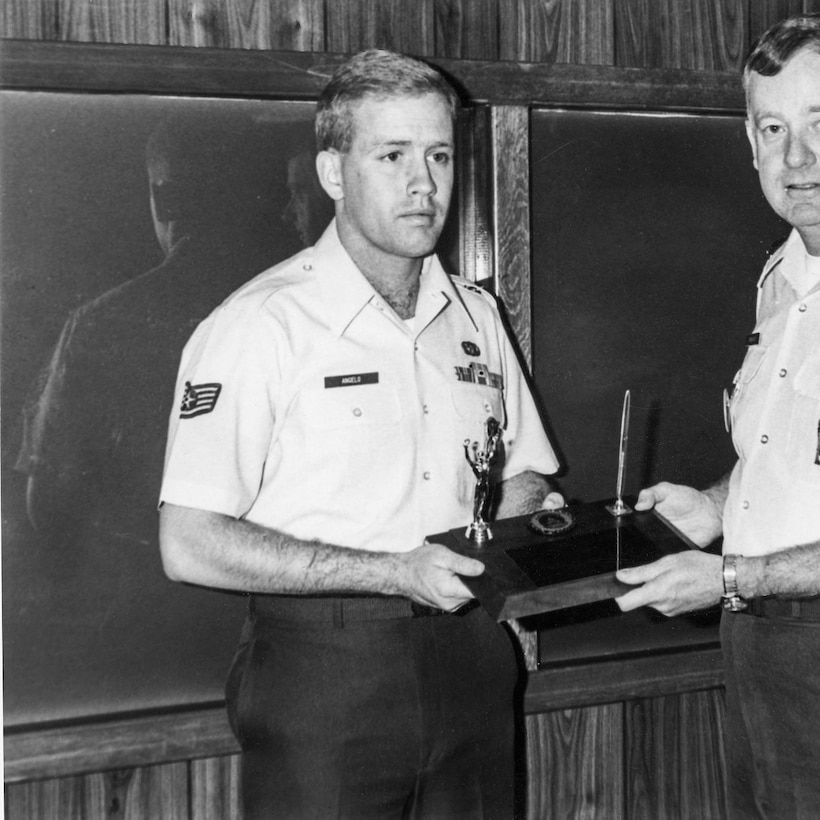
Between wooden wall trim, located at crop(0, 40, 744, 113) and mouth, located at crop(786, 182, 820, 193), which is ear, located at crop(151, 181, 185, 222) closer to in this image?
wooden wall trim, located at crop(0, 40, 744, 113)

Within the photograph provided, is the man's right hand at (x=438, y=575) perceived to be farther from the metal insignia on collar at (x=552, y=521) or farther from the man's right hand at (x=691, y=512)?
the man's right hand at (x=691, y=512)

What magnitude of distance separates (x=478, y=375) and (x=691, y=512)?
59 cm

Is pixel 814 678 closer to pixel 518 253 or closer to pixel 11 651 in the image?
pixel 518 253

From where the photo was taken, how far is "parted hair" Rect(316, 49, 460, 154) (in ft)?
5.99

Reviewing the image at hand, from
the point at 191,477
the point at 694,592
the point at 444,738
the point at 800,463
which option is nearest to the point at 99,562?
the point at 191,477

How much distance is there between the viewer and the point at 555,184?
87.4 inches

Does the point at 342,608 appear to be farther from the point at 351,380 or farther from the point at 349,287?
the point at 349,287

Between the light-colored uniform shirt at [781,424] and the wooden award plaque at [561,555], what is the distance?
240mm

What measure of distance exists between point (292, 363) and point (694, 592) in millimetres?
884

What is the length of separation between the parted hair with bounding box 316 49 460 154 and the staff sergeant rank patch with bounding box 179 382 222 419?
57 centimetres

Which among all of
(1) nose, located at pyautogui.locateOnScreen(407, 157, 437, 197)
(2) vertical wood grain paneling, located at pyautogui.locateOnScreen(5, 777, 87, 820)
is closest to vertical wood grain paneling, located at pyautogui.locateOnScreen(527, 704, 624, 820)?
(2) vertical wood grain paneling, located at pyautogui.locateOnScreen(5, 777, 87, 820)

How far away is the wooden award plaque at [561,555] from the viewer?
1.50 metres

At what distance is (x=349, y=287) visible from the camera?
73.4 inches

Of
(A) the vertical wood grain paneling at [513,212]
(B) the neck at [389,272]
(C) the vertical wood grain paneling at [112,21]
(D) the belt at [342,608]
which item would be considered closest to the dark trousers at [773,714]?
(D) the belt at [342,608]
